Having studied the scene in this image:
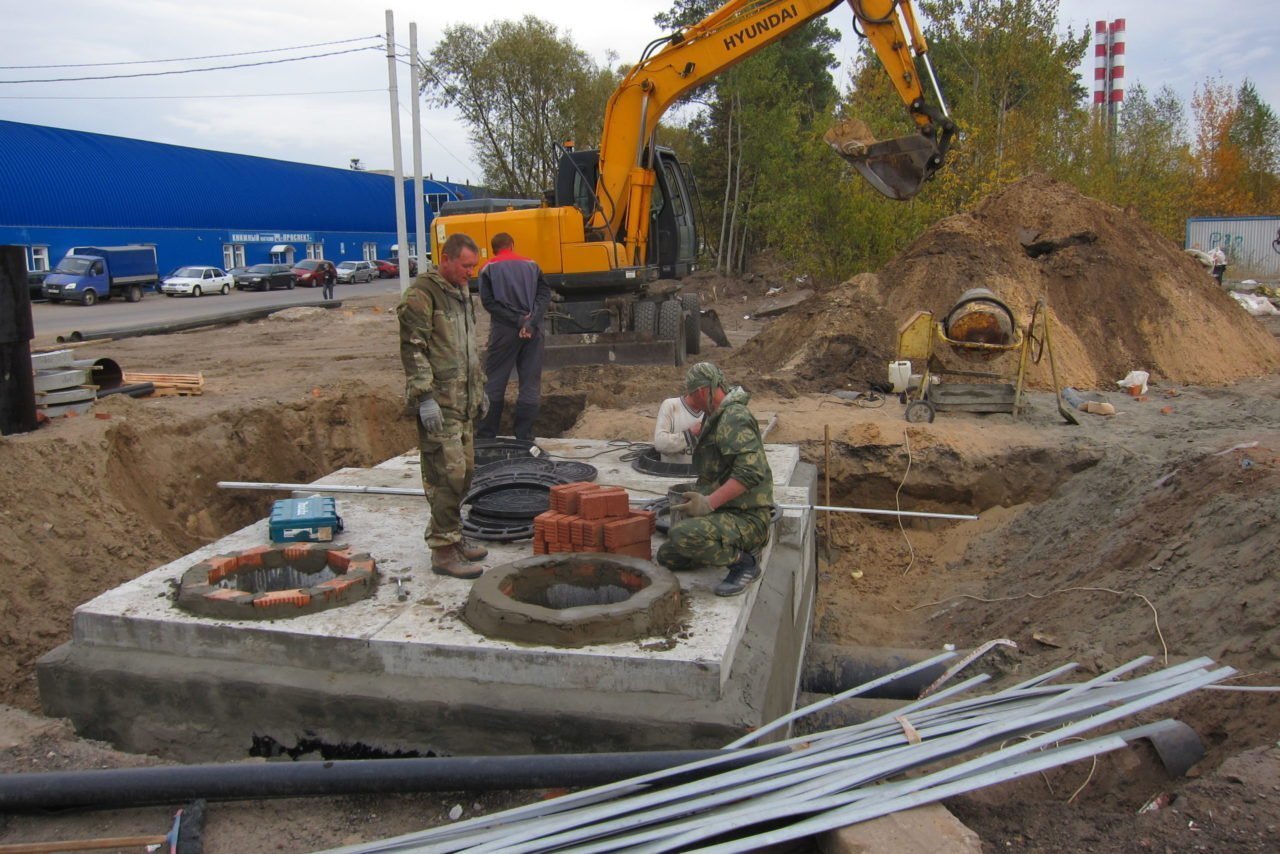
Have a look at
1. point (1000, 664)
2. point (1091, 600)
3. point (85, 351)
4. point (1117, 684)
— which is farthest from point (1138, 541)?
point (85, 351)

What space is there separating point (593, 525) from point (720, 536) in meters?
0.68

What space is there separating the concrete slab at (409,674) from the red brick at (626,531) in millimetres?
417

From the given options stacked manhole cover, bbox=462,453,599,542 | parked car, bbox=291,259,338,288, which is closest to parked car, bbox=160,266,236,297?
parked car, bbox=291,259,338,288

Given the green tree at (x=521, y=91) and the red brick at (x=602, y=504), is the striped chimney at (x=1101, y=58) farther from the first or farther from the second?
the red brick at (x=602, y=504)

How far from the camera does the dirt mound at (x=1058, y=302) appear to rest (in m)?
12.3

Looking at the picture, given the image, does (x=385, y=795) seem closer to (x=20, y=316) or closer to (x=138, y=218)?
(x=20, y=316)

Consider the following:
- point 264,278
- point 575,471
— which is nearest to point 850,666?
point 575,471

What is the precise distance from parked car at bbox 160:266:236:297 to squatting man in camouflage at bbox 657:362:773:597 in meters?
34.0

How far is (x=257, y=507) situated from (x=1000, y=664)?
6556 mm

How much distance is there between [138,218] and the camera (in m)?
39.3

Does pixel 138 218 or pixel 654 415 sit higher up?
pixel 138 218

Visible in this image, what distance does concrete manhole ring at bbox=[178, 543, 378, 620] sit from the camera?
14.8 ft

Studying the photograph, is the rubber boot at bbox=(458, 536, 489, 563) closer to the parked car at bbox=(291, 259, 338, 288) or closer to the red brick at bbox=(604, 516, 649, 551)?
the red brick at bbox=(604, 516, 649, 551)

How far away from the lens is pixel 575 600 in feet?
16.0
